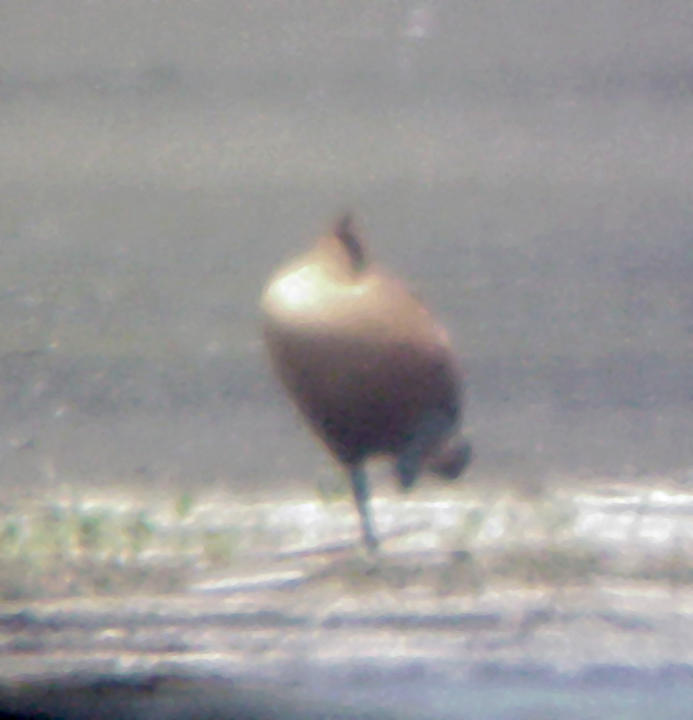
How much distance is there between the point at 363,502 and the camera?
3.89m

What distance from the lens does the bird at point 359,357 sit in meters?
3.50

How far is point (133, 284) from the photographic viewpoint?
17.7 ft

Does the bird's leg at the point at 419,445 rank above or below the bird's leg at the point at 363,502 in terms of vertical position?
above

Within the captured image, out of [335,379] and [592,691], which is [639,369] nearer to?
[335,379]

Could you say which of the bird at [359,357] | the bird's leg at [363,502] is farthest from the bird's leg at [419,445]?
the bird's leg at [363,502]

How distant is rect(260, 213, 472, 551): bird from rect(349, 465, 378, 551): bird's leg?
7 centimetres

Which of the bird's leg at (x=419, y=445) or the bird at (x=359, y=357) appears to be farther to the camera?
the bird's leg at (x=419, y=445)

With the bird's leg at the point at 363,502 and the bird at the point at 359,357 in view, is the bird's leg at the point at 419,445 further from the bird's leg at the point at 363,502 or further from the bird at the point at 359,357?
the bird's leg at the point at 363,502

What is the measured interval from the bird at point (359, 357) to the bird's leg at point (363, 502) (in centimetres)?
7

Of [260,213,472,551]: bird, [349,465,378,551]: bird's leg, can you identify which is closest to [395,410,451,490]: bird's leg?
[260,213,472,551]: bird

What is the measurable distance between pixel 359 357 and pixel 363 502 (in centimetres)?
57

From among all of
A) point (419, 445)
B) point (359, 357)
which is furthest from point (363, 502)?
point (359, 357)

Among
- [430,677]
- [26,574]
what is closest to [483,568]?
[430,677]

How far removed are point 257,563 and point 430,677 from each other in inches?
46.5
